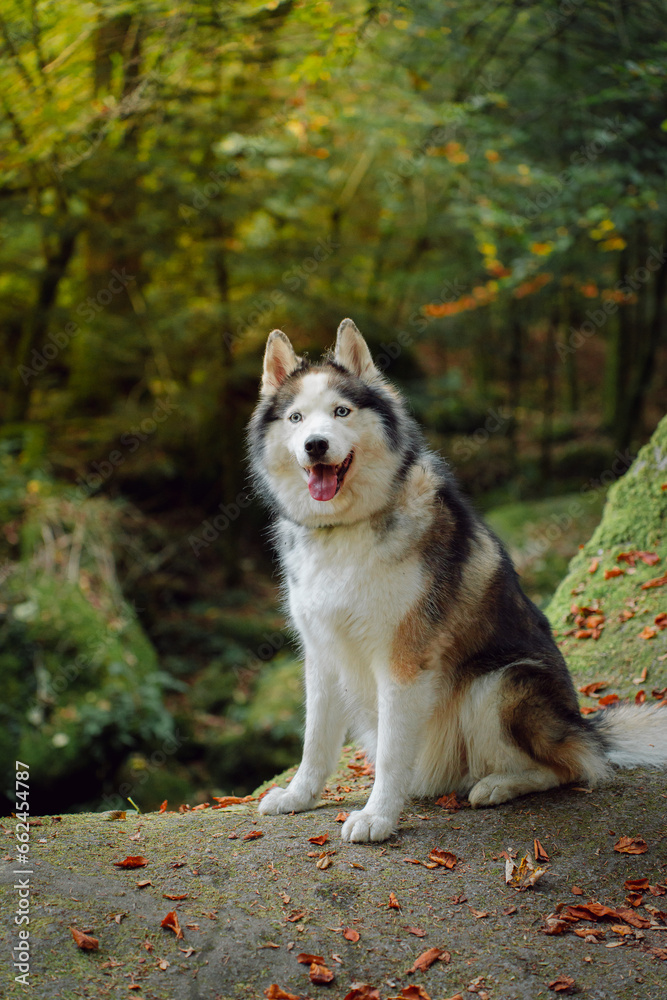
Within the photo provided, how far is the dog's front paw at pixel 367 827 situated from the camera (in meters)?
3.27

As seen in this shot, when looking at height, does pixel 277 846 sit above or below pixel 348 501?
below

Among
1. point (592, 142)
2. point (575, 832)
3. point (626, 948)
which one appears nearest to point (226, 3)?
point (592, 142)

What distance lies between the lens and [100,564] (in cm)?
782

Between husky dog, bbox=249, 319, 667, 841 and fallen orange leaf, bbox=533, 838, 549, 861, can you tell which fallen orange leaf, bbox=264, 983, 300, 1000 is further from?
fallen orange leaf, bbox=533, 838, 549, 861

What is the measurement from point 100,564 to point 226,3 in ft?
17.6

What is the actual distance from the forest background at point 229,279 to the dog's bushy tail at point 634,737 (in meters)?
3.97

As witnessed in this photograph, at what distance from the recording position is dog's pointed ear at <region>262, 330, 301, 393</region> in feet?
12.2

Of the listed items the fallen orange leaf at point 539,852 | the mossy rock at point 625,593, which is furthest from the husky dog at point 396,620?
the mossy rock at point 625,593

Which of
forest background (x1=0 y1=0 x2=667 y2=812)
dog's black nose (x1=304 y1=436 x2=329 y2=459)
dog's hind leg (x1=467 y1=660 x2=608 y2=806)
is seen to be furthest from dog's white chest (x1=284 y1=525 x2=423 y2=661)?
forest background (x1=0 y1=0 x2=667 y2=812)

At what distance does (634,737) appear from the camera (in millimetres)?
3832

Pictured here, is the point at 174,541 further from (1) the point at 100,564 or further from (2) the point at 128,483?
(1) the point at 100,564

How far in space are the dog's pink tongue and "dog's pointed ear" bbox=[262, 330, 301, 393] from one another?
628mm

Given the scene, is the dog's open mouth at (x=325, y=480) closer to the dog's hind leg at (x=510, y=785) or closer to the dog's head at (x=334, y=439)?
the dog's head at (x=334, y=439)

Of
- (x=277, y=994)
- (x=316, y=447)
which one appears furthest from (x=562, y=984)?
(x=316, y=447)
